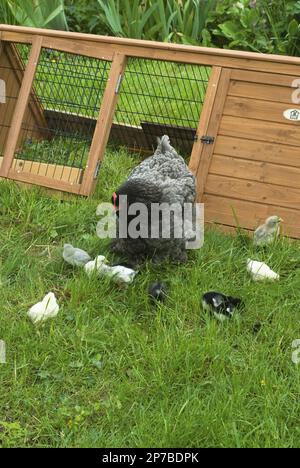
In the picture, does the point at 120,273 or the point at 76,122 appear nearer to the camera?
the point at 120,273

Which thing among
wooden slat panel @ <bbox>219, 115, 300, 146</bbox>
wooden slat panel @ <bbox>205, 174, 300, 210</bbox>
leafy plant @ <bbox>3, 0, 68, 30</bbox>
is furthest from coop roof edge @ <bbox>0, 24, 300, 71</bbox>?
leafy plant @ <bbox>3, 0, 68, 30</bbox>

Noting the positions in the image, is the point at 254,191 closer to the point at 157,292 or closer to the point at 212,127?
the point at 212,127

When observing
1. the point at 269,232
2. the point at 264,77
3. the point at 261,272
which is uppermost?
the point at 264,77

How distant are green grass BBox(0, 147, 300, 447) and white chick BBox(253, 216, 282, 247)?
0.06 metres

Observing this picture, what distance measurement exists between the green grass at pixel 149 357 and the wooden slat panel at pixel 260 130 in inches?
20.9

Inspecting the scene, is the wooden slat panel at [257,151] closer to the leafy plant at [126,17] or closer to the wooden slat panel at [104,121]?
the wooden slat panel at [104,121]

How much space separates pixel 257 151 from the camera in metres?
3.24

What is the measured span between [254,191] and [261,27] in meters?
3.01

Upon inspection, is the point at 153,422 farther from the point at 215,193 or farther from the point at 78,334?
the point at 215,193

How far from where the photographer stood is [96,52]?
3525mm

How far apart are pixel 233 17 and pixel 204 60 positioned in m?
2.88

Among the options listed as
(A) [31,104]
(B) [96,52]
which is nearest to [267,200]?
(B) [96,52]

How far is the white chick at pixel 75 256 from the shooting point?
9.49 ft

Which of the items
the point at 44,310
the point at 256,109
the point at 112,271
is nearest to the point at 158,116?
the point at 256,109
